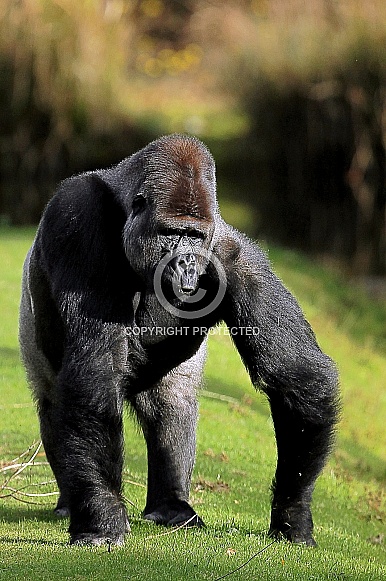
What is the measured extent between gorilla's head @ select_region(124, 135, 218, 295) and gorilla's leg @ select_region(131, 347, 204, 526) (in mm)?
868

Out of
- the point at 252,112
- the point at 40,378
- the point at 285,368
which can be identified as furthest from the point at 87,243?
the point at 252,112

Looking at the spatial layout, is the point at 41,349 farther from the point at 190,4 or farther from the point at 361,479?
the point at 190,4

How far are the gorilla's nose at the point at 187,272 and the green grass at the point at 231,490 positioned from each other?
3.44 ft

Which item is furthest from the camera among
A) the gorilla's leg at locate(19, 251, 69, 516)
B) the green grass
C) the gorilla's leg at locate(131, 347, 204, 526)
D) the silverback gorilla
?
the gorilla's leg at locate(19, 251, 69, 516)

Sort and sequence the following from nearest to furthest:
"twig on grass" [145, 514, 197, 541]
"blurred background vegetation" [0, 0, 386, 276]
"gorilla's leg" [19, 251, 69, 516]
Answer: "twig on grass" [145, 514, 197, 541]
"gorilla's leg" [19, 251, 69, 516]
"blurred background vegetation" [0, 0, 386, 276]

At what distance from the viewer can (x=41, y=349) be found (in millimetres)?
4766

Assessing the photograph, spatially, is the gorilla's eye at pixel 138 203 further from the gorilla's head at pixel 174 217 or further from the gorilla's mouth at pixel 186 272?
the gorilla's mouth at pixel 186 272

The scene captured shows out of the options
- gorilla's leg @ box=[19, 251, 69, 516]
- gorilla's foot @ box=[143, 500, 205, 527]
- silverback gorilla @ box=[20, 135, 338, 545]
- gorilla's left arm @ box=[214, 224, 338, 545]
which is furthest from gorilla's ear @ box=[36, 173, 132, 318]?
gorilla's foot @ box=[143, 500, 205, 527]

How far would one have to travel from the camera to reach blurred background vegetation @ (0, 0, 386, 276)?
1819 cm

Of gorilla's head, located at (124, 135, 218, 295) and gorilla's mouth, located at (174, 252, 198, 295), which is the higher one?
gorilla's head, located at (124, 135, 218, 295)

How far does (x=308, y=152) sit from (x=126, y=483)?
1585 centimetres

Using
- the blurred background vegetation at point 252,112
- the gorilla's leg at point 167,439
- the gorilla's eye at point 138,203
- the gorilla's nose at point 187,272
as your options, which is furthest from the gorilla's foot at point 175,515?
the blurred background vegetation at point 252,112

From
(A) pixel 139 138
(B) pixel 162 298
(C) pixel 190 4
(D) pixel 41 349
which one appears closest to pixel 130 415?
(D) pixel 41 349

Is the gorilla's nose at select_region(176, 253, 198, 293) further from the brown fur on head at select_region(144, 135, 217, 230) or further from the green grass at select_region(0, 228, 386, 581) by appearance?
the green grass at select_region(0, 228, 386, 581)
